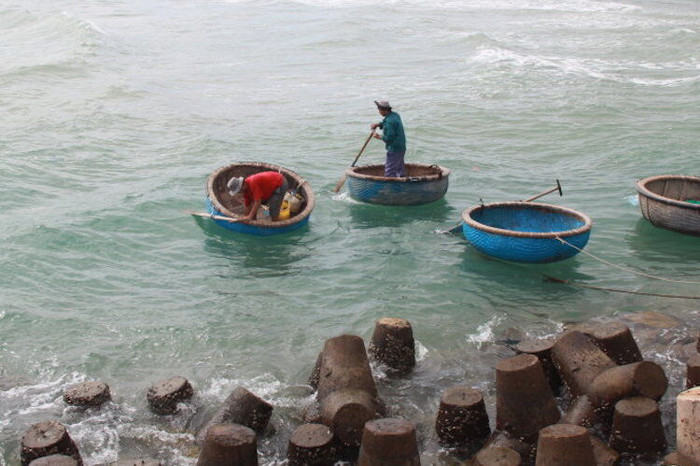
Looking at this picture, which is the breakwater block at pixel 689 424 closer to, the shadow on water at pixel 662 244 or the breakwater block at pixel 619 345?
the breakwater block at pixel 619 345

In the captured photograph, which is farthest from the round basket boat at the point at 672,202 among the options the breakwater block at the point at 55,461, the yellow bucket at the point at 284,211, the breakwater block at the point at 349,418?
the breakwater block at the point at 55,461

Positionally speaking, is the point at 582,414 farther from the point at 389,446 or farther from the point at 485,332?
the point at 485,332

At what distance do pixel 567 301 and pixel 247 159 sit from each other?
10.0m

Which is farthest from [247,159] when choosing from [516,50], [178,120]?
[516,50]

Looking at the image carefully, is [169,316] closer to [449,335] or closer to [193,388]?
[193,388]

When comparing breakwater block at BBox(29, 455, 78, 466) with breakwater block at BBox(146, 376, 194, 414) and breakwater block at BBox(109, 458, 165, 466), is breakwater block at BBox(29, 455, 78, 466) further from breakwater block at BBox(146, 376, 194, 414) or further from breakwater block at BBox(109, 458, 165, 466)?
breakwater block at BBox(146, 376, 194, 414)

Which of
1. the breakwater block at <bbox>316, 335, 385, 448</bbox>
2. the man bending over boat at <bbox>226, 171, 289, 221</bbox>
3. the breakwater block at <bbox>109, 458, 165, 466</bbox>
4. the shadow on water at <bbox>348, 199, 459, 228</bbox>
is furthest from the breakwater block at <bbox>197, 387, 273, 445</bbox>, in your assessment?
Answer: the shadow on water at <bbox>348, 199, 459, 228</bbox>

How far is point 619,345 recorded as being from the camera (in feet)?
26.0

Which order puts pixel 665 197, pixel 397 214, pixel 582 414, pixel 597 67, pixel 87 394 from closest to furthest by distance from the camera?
pixel 582 414 → pixel 87 394 → pixel 665 197 → pixel 397 214 → pixel 597 67

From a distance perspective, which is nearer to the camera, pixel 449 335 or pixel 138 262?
pixel 449 335

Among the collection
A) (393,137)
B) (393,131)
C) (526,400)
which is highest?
(393,131)

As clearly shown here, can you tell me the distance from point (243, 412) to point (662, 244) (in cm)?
833

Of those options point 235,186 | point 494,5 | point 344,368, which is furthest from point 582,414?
point 494,5

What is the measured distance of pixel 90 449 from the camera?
7527mm
